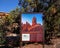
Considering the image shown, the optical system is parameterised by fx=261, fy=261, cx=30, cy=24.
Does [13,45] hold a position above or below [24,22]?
below

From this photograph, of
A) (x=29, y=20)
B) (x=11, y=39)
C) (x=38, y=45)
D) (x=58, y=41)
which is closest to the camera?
(x=29, y=20)

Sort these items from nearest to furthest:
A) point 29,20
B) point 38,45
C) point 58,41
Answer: point 29,20 → point 38,45 → point 58,41

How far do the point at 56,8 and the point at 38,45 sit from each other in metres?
3.94

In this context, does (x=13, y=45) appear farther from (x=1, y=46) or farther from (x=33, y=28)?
(x=33, y=28)

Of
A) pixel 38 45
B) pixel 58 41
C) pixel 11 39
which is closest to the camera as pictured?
pixel 38 45

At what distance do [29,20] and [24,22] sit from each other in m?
0.36

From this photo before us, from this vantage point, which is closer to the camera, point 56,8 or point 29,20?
point 29,20

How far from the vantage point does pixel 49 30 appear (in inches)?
886

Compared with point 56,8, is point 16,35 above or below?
below

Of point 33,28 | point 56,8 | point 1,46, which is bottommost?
point 1,46

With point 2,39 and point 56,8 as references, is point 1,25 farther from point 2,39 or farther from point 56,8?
point 56,8

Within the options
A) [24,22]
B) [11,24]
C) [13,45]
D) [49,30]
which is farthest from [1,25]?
[24,22]

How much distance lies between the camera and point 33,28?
53.2ft

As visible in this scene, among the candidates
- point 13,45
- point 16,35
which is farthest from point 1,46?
point 16,35
